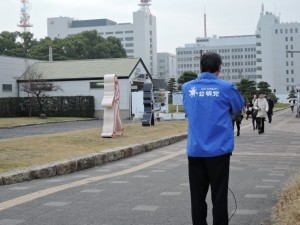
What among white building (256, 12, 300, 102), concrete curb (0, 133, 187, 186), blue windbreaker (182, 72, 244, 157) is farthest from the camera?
white building (256, 12, 300, 102)

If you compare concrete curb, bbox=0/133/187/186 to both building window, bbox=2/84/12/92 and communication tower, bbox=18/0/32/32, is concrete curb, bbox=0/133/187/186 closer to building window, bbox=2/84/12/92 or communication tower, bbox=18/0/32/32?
building window, bbox=2/84/12/92

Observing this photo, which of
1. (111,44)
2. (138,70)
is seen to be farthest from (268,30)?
(138,70)

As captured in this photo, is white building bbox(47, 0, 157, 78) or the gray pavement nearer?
the gray pavement

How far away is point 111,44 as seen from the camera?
8162 cm

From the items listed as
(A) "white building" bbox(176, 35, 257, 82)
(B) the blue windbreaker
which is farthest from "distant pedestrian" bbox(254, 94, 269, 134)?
(A) "white building" bbox(176, 35, 257, 82)

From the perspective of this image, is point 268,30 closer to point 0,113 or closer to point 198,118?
point 0,113

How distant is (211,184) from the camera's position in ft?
13.7

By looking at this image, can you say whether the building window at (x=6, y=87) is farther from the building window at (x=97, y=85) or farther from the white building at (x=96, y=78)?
the building window at (x=97, y=85)

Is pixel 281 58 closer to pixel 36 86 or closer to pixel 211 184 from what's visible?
pixel 36 86

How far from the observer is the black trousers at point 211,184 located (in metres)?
4.07

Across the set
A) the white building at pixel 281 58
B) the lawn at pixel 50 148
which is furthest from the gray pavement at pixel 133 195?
the white building at pixel 281 58

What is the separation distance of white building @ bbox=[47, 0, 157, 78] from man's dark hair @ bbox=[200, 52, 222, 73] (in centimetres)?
13436

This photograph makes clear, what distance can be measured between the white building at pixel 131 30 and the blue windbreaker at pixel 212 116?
5299 inches

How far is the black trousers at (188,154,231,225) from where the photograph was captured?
4.07 m
